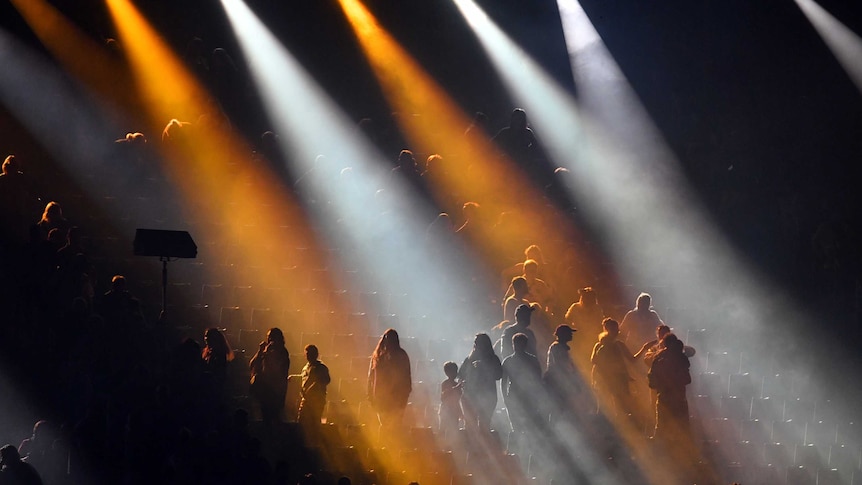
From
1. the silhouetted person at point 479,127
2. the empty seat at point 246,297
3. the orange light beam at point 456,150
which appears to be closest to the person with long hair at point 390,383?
the empty seat at point 246,297

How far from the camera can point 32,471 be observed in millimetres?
11016

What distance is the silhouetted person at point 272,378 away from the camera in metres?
12.6

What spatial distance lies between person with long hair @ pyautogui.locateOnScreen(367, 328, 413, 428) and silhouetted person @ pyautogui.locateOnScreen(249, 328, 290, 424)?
1.02 meters

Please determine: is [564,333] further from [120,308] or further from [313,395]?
[120,308]

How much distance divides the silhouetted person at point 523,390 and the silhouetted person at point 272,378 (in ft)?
8.36

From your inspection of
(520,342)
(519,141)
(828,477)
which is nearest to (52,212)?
(520,342)

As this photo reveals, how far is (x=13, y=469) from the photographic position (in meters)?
10.9

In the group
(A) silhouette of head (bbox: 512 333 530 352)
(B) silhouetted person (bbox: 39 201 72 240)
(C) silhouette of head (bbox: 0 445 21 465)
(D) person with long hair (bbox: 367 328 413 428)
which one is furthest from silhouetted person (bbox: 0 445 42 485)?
(A) silhouette of head (bbox: 512 333 530 352)

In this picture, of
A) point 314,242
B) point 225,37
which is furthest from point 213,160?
point 225,37

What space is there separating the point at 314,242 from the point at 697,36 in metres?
8.66

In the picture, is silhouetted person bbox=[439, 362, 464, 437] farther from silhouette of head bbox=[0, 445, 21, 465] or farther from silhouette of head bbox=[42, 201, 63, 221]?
silhouette of head bbox=[42, 201, 63, 221]

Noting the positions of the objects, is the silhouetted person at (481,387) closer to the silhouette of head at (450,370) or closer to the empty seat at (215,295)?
the silhouette of head at (450,370)

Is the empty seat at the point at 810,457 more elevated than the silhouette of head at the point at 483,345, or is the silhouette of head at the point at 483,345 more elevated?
the silhouette of head at the point at 483,345

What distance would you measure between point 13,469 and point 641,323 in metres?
7.31
